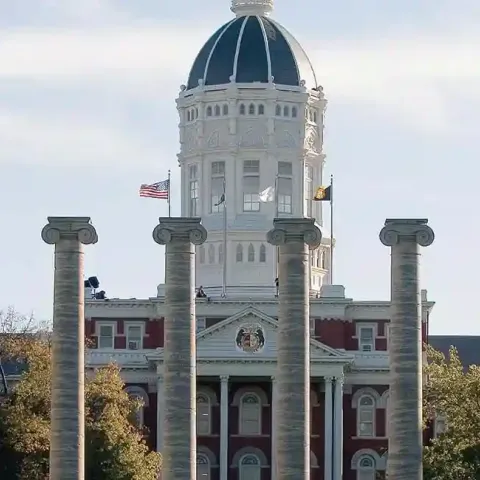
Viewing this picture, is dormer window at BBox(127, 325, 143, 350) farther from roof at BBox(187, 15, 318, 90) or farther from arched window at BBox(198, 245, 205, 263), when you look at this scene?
roof at BBox(187, 15, 318, 90)

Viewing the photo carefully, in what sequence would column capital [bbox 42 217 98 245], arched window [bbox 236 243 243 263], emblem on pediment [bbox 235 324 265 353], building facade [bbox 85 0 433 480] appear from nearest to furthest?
column capital [bbox 42 217 98 245] < building facade [bbox 85 0 433 480] < emblem on pediment [bbox 235 324 265 353] < arched window [bbox 236 243 243 263]

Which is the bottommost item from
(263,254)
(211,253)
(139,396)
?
(139,396)

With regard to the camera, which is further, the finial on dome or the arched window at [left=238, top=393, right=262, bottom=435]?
the finial on dome

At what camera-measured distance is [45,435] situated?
130500 millimetres

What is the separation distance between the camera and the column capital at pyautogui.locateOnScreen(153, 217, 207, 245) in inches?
3802

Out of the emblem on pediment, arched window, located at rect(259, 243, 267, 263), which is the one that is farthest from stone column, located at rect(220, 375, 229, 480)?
arched window, located at rect(259, 243, 267, 263)

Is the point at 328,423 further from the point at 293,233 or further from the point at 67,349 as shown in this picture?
the point at 67,349

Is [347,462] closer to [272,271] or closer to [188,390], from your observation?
[272,271]

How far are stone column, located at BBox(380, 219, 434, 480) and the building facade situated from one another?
68.4 meters

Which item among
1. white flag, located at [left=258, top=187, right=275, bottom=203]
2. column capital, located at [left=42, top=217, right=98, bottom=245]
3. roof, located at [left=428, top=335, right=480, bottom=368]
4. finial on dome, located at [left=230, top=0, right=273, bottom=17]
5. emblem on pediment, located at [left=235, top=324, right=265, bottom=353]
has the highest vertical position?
finial on dome, located at [left=230, top=0, right=273, bottom=17]

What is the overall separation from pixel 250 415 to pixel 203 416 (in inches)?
124

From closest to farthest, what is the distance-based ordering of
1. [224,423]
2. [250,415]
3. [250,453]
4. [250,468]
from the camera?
[224,423] < [250,468] < [250,453] < [250,415]

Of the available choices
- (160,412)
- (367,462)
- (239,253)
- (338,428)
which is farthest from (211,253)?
(367,462)

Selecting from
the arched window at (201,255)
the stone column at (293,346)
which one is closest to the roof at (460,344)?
the arched window at (201,255)
